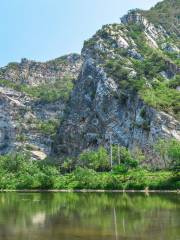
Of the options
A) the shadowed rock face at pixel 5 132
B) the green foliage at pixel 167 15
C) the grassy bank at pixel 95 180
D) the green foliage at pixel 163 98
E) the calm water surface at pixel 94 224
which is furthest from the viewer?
the green foliage at pixel 167 15

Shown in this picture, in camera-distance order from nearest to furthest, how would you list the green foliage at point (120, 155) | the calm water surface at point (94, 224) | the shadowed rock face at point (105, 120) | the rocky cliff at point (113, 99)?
the calm water surface at point (94, 224), the green foliage at point (120, 155), the shadowed rock face at point (105, 120), the rocky cliff at point (113, 99)

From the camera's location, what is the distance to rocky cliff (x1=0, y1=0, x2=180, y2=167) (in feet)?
345

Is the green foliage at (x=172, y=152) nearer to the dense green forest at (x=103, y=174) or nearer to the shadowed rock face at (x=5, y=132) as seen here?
the dense green forest at (x=103, y=174)

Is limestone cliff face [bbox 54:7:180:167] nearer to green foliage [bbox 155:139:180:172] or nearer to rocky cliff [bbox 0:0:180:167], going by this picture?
rocky cliff [bbox 0:0:180:167]

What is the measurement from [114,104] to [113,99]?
1.69 metres

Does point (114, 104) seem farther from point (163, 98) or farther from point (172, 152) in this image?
point (172, 152)

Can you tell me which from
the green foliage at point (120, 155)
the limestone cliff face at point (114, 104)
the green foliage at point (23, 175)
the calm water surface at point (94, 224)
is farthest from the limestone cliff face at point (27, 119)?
the calm water surface at point (94, 224)

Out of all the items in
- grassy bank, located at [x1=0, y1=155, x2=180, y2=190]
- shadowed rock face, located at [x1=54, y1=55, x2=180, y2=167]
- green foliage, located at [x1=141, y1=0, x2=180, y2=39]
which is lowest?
grassy bank, located at [x1=0, y1=155, x2=180, y2=190]

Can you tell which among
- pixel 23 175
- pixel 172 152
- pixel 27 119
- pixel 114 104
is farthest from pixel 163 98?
pixel 27 119

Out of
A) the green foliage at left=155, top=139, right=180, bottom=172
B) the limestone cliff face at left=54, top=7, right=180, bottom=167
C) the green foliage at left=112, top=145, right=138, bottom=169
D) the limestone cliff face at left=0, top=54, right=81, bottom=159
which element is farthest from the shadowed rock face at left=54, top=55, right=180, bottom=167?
the limestone cliff face at left=0, top=54, right=81, bottom=159

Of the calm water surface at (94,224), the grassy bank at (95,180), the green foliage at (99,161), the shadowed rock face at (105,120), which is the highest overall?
the shadowed rock face at (105,120)

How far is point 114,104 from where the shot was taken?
387 feet

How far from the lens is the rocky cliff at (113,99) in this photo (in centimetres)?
10506

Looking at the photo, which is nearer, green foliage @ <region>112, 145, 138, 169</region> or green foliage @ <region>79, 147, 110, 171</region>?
green foliage @ <region>112, 145, 138, 169</region>
